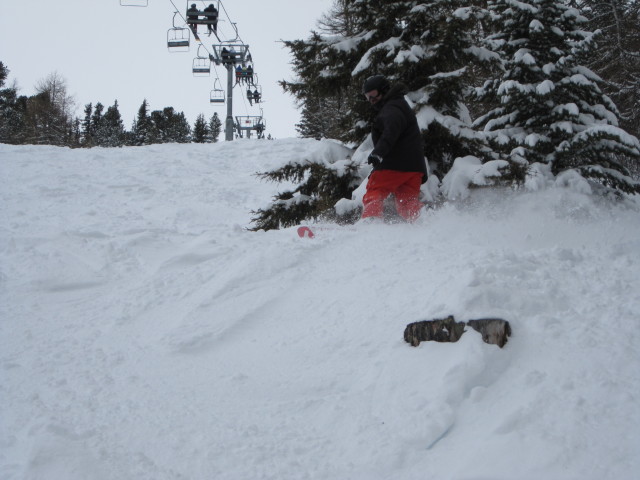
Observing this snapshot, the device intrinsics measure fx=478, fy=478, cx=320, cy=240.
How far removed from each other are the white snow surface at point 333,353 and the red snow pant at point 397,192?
0.35 m

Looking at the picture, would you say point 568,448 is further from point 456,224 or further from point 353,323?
point 456,224

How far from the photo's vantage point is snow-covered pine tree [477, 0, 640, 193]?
7.38 meters

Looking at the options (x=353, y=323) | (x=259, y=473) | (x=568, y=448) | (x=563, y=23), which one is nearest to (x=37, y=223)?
(x=353, y=323)

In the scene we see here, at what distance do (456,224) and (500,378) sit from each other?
3.01m

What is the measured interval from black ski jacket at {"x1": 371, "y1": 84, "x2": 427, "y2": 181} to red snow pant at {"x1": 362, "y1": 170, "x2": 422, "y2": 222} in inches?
3.6

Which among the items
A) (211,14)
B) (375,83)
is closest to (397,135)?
(375,83)

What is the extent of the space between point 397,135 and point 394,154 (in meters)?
0.27

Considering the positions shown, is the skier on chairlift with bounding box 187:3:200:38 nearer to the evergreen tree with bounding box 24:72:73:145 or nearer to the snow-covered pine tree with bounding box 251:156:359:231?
the snow-covered pine tree with bounding box 251:156:359:231

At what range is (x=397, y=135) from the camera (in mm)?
5457

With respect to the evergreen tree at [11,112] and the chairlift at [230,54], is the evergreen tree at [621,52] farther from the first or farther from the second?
the evergreen tree at [11,112]

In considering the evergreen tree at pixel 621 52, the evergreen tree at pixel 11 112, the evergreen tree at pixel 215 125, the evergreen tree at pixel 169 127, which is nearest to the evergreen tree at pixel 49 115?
the evergreen tree at pixel 11 112

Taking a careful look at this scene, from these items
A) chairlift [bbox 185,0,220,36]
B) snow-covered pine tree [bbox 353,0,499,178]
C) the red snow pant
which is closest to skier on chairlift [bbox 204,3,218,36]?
chairlift [bbox 185,0,220,36]

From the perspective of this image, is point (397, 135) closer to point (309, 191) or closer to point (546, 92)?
point (309, 191)

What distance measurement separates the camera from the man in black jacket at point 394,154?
5.46 metres
